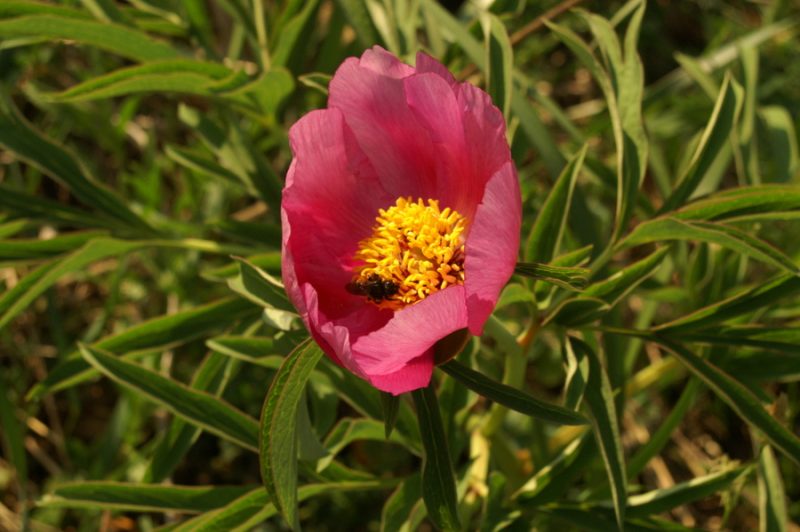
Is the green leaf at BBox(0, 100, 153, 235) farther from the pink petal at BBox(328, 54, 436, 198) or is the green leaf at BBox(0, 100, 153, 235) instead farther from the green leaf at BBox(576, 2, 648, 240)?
the green leaf at BBox(576, 2, 648, 240)

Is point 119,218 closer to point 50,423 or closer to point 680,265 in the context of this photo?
point 50,423

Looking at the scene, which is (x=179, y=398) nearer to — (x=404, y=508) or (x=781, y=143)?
(x=404, y=508)

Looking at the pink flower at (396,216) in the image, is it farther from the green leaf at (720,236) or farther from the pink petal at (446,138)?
the green leaf at (720,236)

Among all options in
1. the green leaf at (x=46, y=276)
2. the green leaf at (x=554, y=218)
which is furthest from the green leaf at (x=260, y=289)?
the green leaf at (x=46, y=276)

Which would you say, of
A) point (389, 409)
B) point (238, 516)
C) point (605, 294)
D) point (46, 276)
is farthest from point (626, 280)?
point (46, 276)

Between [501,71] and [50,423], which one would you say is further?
[50,423]

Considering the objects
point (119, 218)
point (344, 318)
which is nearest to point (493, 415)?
point (344, 318)
